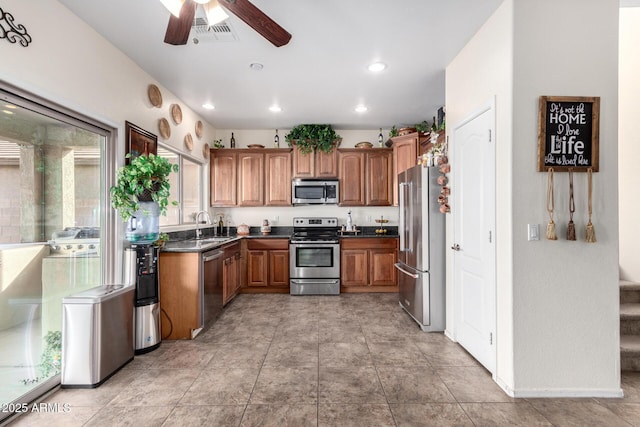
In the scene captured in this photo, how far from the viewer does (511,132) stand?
6.95ft

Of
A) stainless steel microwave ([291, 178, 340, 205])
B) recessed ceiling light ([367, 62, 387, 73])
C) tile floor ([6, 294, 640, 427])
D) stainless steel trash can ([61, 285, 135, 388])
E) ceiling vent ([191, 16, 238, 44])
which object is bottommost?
tile floor ([6, 294, 640, 427])

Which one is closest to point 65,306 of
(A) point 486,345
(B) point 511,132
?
(A) point 486,345

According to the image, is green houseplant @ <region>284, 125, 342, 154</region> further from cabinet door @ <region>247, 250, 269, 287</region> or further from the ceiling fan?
the ceiling fan

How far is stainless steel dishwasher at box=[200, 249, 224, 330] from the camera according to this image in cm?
325

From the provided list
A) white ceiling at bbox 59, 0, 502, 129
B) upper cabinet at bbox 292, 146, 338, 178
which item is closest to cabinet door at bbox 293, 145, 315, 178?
upper cabinet at bbox 292, 146, 338, 178

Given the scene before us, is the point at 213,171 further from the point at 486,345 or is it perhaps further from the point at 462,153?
the point at 486,345

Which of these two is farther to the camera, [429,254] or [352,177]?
[352,177]

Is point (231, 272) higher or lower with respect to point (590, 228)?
lower

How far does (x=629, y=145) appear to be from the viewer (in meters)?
3.14

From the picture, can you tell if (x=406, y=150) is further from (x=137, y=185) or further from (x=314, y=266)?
(x=137, y=185)

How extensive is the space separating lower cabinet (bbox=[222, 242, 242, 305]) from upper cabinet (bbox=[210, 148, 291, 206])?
0.90 metres

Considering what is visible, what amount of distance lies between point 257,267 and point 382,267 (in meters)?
1.95

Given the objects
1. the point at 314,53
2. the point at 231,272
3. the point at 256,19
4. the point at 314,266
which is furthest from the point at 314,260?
the point at 256,19

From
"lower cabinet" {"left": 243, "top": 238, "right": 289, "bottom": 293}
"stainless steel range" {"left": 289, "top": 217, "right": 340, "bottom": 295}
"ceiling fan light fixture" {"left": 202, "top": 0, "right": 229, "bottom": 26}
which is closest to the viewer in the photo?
"ceiling fan light fixture" {"left": 202, "top": 0, "right": 229, "bottom": 26}
